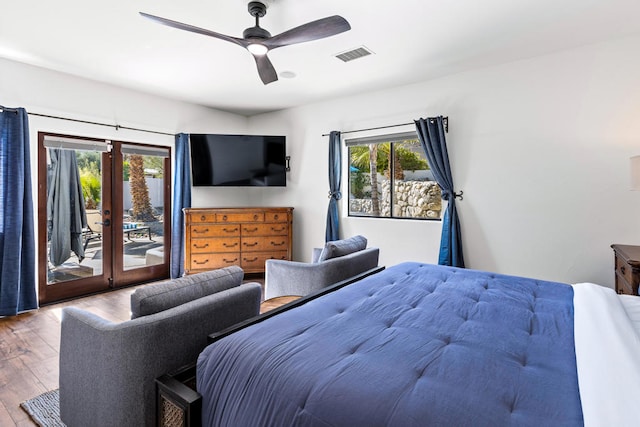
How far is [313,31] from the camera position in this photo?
218cm

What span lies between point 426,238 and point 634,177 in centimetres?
198

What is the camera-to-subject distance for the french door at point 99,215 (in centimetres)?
372

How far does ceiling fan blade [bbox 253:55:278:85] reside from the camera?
2.59m

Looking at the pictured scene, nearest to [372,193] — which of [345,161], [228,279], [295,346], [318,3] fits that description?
[345,161]

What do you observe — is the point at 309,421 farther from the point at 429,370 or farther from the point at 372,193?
the point at 372,193

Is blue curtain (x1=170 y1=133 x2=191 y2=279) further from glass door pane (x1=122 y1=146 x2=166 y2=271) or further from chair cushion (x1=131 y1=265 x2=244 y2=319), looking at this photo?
chair cushion (x1=131 y1=265 x2=244 y2=319)

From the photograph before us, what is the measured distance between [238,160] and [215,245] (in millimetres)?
1356

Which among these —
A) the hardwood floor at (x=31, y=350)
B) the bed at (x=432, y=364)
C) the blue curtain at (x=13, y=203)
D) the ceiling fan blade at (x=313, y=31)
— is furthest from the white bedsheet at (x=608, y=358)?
the blue curtain at (x=13, y=203)

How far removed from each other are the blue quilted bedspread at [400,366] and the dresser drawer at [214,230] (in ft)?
10.6

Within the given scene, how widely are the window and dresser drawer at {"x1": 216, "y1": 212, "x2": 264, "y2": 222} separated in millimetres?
1348

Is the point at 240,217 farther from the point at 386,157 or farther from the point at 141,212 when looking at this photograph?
the point at 386,157

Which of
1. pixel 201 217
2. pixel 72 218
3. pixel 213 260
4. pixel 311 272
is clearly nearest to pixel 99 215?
pixel 72 218

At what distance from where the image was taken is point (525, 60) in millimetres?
3326

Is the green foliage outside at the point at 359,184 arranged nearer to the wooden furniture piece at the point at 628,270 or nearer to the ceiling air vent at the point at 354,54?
the ceiling air vent at the point at 354,54
